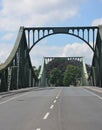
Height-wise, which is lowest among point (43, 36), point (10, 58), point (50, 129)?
point (50, 129)

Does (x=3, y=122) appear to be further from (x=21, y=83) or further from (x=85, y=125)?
(x=21, y=83)

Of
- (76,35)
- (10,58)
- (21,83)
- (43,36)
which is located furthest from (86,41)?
(10,58)

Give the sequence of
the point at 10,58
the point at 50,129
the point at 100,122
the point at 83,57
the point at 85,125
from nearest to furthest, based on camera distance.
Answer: the point at 50,129 < the point at 85,125 < the point at 100,122 < the point at 10,58 < the point at 83,57

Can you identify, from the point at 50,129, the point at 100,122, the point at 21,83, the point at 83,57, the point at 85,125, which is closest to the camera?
the point at 50,129

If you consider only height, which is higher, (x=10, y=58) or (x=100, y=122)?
(x=10, y=58)

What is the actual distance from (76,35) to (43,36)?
6.19m

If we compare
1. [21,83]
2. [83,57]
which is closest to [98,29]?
[21,83]

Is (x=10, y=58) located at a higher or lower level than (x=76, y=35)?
lower

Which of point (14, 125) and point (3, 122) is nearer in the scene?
point (14, 125)

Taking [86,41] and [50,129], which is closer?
[50,129]

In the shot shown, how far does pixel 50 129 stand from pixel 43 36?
7186 cm

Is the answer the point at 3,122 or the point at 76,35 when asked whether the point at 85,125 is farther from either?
the point at 76,35

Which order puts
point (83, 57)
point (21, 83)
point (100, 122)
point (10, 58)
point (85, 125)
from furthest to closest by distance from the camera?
1. point (83, 57)
2. point (21, 83)
3. point (10, 58)
4. point (100, 122)
5. point (85, 125)

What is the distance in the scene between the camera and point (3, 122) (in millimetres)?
16688
